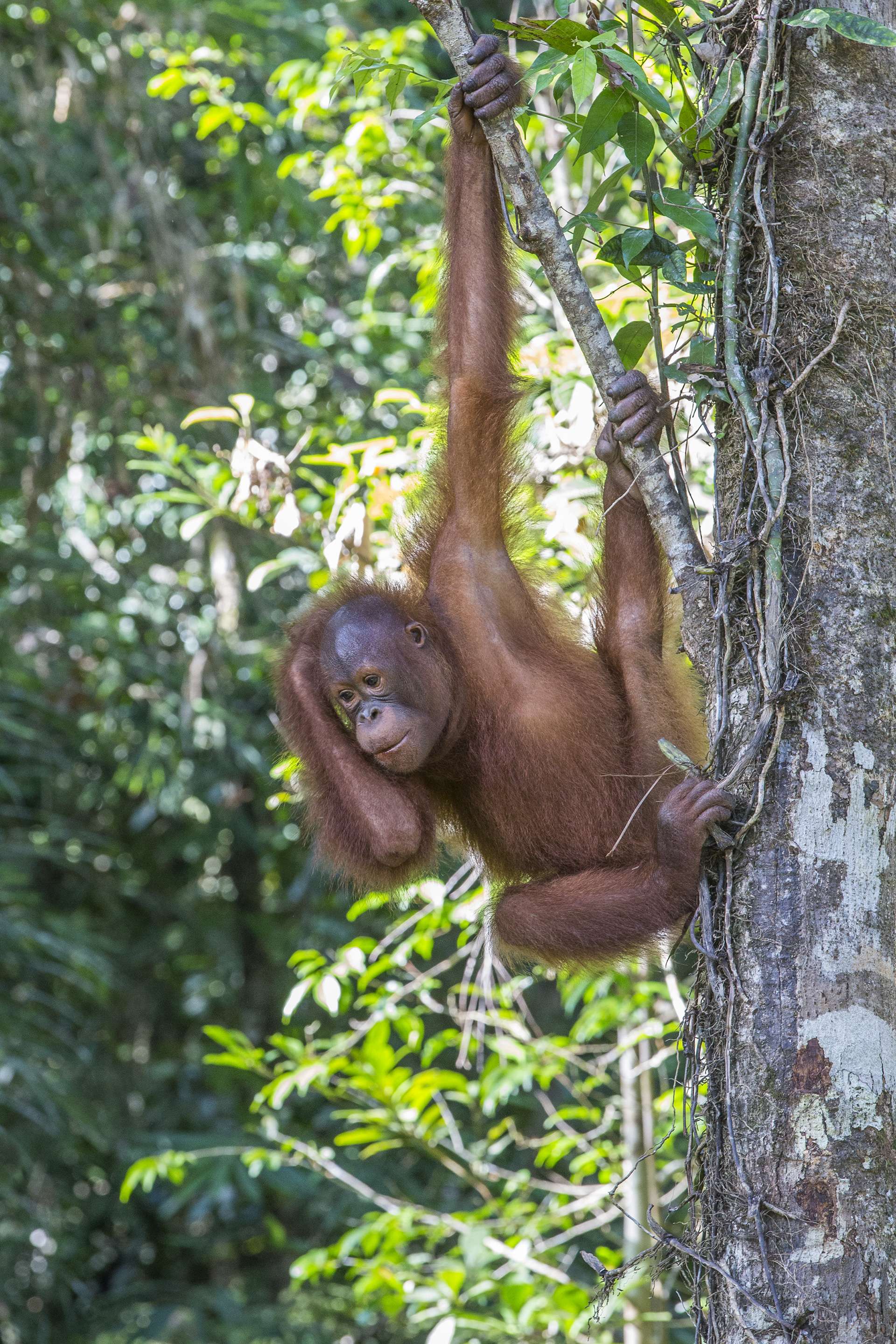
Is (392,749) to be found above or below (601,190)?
below

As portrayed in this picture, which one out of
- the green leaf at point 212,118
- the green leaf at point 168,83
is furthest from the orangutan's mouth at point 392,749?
the green leaf at point 168,83

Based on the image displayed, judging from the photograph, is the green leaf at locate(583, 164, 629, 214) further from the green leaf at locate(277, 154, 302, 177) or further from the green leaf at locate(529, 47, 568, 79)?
the green leaf at locate(277, 154, 302, 177)

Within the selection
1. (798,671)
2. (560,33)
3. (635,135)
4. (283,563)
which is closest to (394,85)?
(560,33)

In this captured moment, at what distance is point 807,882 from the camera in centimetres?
169

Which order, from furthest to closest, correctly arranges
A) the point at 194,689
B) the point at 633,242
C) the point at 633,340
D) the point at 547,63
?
the point at 194,689 < the point at 633,340 < the point at 633,242 < the point at 547,63

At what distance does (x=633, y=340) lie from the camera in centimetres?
229

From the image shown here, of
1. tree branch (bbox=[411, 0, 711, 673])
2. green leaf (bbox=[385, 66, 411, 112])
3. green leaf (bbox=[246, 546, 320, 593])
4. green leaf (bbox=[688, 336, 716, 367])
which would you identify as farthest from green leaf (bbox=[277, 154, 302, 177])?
green leaf (bbox=[688, 336, 716, 367])

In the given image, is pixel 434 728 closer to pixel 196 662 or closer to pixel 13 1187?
pixel 196 662

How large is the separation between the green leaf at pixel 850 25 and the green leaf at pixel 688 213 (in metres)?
0.27

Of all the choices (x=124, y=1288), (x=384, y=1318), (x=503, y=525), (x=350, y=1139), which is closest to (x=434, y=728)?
(x=503, y=525)

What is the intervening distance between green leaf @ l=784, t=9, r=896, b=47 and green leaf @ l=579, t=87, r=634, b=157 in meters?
0.27

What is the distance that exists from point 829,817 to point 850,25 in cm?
108

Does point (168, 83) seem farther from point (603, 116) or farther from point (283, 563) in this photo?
point (603, 116)

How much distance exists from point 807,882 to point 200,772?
5.28 meters
